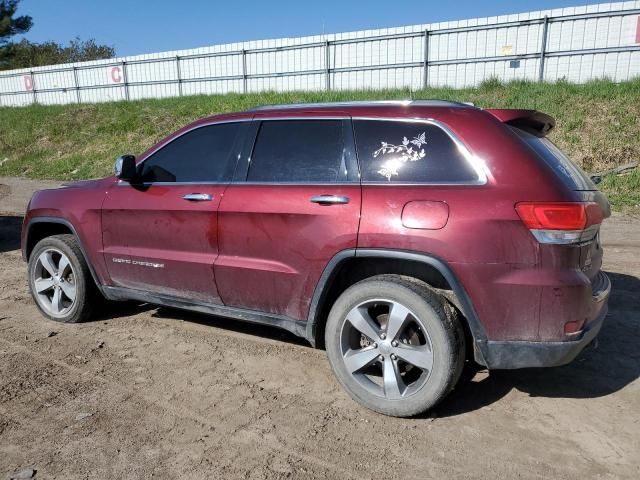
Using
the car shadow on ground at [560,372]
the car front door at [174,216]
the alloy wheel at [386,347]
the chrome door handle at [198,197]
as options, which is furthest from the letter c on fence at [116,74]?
the alloy wheel at [386,347]

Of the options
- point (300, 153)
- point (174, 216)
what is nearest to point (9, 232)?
point (174, 216)

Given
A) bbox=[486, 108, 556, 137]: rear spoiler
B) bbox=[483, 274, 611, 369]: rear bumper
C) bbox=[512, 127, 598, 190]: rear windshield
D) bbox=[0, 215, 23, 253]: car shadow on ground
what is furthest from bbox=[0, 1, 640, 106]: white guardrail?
bbox=[483, 274, 611, 369]: rear bumper

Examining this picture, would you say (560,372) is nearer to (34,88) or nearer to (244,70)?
(244,70)

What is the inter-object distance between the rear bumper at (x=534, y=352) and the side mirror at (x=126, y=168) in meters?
2.79

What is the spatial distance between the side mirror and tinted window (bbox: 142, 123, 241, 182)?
0.11 meters

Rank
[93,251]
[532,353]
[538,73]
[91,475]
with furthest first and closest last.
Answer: [538,73] → [93,251] → [532,353] → [91,475]

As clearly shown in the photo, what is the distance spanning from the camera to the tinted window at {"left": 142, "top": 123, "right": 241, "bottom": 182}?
12.8 ft

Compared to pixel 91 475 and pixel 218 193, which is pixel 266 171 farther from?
pixel 91 475

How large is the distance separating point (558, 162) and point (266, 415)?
222 cm

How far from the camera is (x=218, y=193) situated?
3.74 meters

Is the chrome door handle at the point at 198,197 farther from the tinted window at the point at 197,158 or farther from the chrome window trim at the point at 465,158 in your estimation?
the chrome window trim at the point at 465,158

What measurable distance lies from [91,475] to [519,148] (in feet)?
8.97

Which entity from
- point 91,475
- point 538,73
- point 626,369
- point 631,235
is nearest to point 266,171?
point 91,475

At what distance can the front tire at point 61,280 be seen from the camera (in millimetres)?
4590
